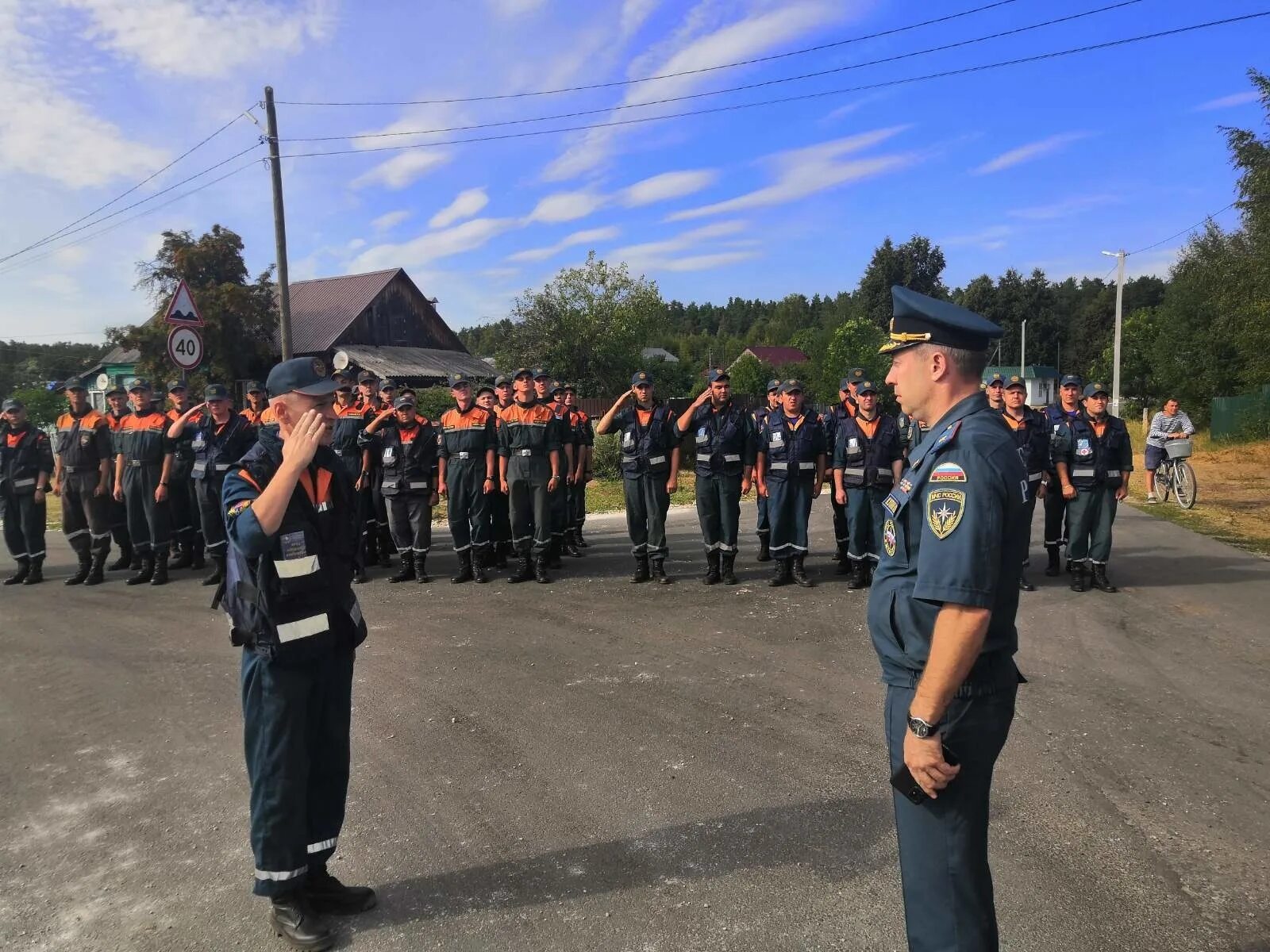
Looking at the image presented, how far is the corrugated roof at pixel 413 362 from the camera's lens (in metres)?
32.8

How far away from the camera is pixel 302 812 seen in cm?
297

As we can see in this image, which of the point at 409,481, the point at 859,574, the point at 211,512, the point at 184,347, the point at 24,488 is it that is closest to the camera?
the point at 859,574

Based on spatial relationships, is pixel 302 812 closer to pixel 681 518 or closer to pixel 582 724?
pixel 582 724

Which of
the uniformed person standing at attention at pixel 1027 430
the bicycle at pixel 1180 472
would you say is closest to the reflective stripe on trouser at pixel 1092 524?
the uniformed person standing at attention at pixel 1027 430

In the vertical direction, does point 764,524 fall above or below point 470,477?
below

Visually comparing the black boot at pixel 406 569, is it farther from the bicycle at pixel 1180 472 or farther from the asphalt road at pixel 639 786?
the bicycle at pixel 1180 472

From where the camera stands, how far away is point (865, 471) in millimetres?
8305

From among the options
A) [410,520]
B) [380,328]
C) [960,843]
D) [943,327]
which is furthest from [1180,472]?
[380,328]

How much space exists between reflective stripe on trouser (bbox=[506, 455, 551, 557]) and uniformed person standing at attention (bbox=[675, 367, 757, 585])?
1579mm

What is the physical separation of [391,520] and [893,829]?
684cm

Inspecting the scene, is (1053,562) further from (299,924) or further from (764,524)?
(299,924)

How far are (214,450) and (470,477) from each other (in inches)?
108

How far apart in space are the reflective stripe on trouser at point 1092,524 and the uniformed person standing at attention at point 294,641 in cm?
744

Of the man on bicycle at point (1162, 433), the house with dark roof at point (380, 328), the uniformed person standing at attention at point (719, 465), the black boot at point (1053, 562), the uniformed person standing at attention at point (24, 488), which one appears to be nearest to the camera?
the uniformed person standing at attention at point (719, 465)
